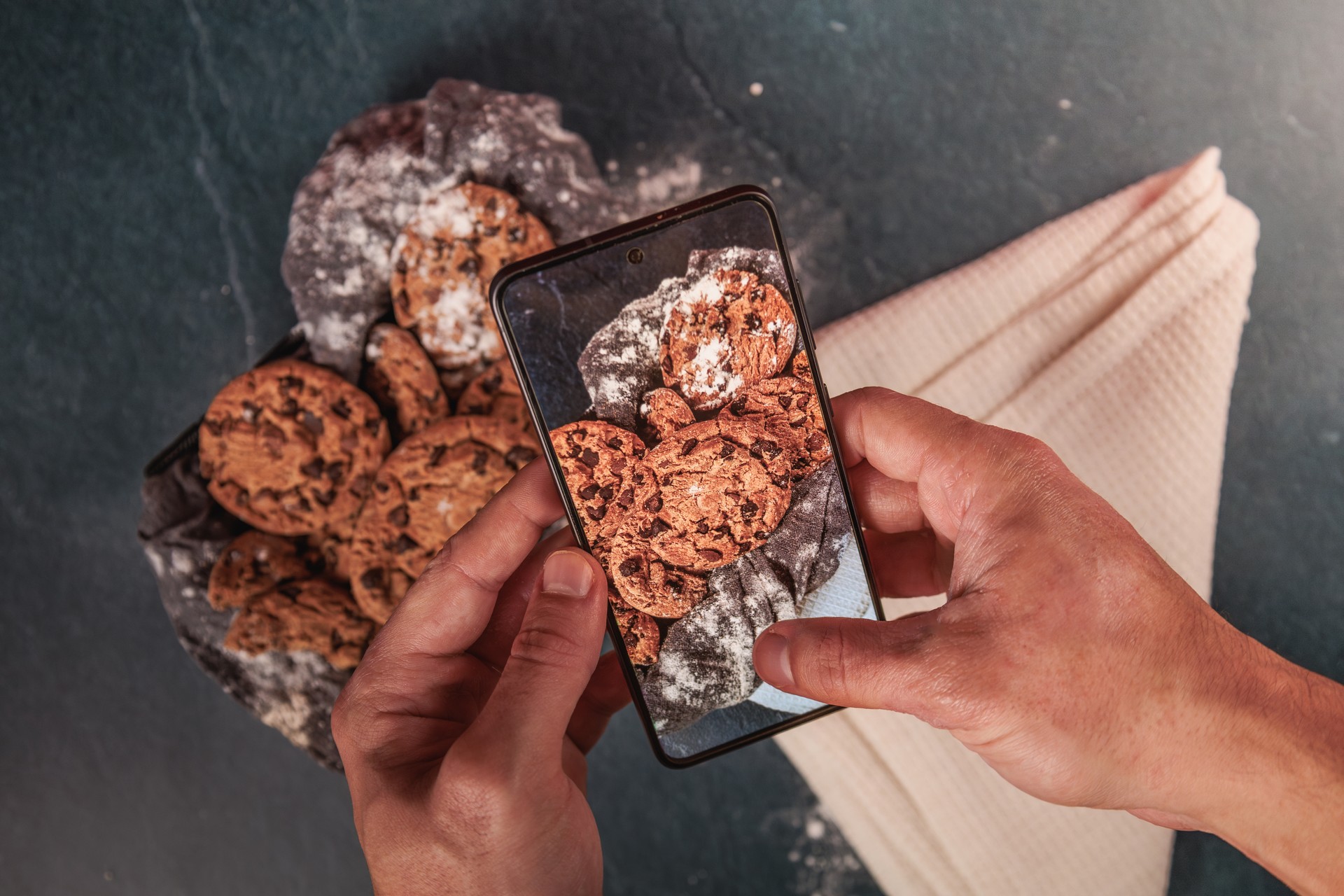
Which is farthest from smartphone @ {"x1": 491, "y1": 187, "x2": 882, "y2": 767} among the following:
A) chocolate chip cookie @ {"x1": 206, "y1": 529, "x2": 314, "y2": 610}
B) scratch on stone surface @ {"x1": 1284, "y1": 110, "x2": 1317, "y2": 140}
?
scratch on stone surface @ {"x1": 1284, "y1": 110, "x2": 1317, "y2": 140}

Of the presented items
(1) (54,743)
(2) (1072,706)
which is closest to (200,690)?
(1) (54,743)

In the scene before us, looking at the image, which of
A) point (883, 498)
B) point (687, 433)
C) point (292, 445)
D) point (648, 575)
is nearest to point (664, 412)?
point (687, 433)

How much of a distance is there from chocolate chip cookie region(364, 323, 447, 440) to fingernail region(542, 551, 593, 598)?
12.6 inches

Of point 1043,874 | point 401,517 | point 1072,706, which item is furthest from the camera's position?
point 1043,874

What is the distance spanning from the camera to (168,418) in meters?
0.97

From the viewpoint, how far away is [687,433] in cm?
58

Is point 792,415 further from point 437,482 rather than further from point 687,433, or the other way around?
point 437,482

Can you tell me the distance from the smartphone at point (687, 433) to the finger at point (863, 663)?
6 cm

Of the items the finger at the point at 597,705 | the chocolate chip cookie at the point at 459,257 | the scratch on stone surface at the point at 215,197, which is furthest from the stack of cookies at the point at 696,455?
the scratch on stone surface at the point at 215,197

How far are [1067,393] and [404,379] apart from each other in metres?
0.79

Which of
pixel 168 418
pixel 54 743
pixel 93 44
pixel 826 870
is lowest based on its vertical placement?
pixel 826 870

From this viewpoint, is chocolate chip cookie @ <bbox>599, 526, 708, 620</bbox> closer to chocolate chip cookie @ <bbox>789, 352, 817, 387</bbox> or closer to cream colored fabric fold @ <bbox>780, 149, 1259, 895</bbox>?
chocolate chip cookie @ <bbox>789, 352, 817, 387</bbox>

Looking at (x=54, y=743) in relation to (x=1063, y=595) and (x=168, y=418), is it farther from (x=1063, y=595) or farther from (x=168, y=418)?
(x=1063, y=595)

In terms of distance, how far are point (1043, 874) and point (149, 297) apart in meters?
1.35
